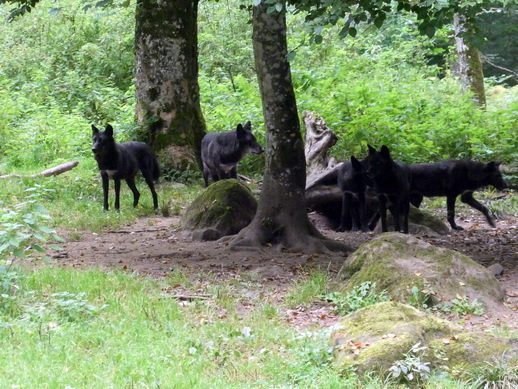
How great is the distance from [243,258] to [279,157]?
1531 mm

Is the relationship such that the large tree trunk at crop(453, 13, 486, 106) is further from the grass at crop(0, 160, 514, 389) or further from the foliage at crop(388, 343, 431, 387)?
the foliage at crop(388, 343, 431, 387)

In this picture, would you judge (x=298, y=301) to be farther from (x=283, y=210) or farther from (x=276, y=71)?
(x=276, y=71)

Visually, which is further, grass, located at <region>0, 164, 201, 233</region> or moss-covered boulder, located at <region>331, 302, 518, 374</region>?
grass, located at <region>0, 164, 201, 233</region>

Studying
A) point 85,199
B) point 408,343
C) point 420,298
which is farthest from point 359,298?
point 85,199

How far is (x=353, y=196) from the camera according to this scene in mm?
12383

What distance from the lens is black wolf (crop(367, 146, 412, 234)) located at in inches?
440

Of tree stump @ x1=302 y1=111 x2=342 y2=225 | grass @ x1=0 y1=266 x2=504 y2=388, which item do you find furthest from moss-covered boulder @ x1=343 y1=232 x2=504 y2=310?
tree stump @ x1=302 y1=111 x2=342 y2=225

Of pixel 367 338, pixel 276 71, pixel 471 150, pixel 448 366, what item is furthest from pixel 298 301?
pixel 471 150

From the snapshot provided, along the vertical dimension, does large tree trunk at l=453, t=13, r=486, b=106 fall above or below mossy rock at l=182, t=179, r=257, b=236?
above

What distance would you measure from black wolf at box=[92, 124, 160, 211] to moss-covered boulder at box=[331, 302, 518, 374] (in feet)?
28.8

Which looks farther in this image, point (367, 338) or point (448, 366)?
point (367, 338)

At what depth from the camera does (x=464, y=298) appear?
7.13 m

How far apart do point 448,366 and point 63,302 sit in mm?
3407

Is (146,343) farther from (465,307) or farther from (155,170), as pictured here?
(155,170)
